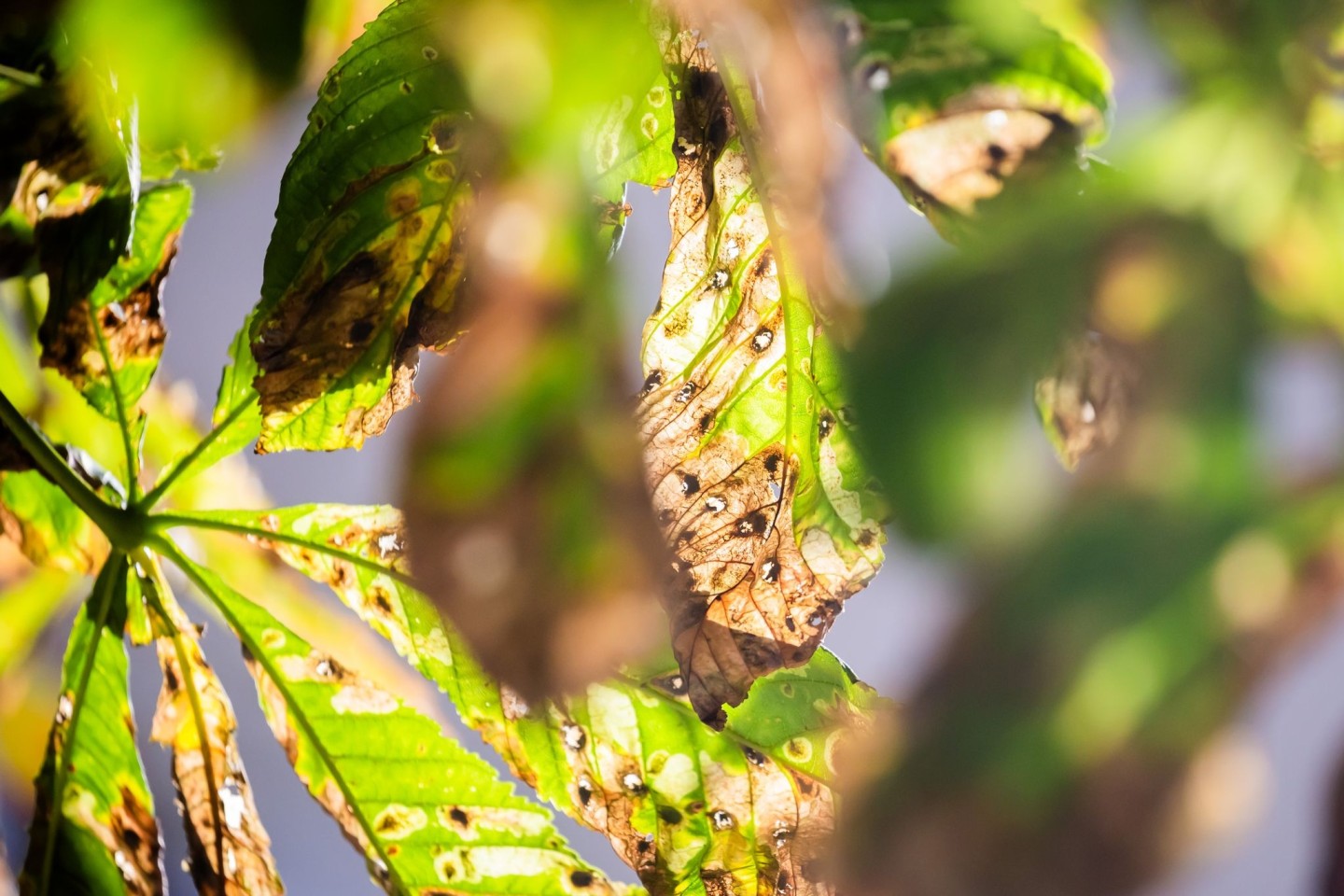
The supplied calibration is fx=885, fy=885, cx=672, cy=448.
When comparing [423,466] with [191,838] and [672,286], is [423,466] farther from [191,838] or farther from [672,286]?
[191,838]

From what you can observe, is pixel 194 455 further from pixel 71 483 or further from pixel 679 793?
pixel 679 793

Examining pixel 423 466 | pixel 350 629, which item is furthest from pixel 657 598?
pixel 350 629

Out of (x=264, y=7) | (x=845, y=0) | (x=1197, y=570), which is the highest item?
(x=264, y=7)

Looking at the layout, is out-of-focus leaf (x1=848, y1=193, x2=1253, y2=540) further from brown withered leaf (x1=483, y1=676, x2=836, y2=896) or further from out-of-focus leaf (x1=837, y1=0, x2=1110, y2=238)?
brown withered leaf (x1=483, y1=676, x2=836, y2=896)

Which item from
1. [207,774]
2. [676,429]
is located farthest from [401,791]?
[676,429]

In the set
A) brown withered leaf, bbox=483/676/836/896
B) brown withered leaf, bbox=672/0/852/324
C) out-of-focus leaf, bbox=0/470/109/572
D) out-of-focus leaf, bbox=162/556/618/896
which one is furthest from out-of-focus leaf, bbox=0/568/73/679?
brown withered leaf, bbox=672/0/852/324

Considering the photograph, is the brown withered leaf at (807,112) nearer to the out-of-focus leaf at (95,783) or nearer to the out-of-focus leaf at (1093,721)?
the out-of-focus leaf at (1093,721)

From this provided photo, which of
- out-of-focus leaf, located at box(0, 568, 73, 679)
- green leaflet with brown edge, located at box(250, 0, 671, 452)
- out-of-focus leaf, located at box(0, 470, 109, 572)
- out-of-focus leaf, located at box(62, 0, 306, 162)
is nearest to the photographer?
out-of-focus leaf, located at box(62, 0, 306, 162)

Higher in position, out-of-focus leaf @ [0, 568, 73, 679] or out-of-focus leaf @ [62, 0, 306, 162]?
out-of-focus leaf @ [0, 568, 73, 679]

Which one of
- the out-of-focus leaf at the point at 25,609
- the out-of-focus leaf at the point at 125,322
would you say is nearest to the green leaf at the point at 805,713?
the out-of-focus leaf at the point at 125,322
